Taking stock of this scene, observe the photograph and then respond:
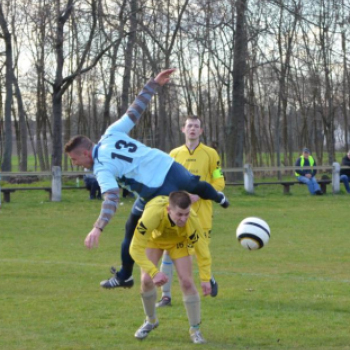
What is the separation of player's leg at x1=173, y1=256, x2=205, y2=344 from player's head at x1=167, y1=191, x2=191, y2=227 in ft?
1.95

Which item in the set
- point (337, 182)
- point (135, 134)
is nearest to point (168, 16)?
point (337, 182)

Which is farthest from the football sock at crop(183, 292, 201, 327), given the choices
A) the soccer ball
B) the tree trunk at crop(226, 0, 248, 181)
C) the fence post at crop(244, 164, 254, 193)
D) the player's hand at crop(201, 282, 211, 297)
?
the tree trunk at crop(226, 0, 248, 181)

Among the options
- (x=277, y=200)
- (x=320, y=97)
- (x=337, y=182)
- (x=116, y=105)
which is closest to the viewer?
(x=277, y=200)

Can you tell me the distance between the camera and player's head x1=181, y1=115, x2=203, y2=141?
29.6 feet

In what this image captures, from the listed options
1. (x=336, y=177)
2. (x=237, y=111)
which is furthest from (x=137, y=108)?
(x=237, y=111)

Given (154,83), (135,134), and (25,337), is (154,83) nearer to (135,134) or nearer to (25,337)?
(25,337)

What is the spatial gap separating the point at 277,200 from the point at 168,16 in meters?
9.57

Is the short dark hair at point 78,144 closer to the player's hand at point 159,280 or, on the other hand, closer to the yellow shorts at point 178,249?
the yellow shorts at point 178,249

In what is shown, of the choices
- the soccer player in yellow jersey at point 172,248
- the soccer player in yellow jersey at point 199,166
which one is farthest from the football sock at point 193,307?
the soccer player in yellow jersey at point 199,166

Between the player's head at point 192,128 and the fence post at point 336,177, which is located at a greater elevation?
the player's head at point 192,128

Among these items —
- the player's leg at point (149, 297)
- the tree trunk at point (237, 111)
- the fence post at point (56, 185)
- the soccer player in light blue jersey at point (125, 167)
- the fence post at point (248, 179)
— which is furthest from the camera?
the tree trunk at point (237, 111)

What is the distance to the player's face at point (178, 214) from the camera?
6.44m

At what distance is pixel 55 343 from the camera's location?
22.7ft

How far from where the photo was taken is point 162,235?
6.98 m
